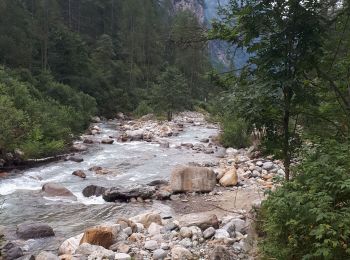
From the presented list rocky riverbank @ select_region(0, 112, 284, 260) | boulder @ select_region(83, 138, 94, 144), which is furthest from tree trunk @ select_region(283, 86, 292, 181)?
boulder @ select_region(83, 138, 94, 144)

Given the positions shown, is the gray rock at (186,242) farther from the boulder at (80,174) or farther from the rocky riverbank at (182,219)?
the boulder at (80,174)

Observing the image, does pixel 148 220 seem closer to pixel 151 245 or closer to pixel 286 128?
pixel 151 245

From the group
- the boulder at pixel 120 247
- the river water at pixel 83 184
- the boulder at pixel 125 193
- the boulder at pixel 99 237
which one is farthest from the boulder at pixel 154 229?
the boulder at pixel 125 193

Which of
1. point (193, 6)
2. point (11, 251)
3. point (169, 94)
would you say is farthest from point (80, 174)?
point (193, 6)

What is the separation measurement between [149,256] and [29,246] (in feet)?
9.49

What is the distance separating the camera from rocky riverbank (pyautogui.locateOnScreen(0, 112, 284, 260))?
6.93m

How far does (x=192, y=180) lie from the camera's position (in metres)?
12.5

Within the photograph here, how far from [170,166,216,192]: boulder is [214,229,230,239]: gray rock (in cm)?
474

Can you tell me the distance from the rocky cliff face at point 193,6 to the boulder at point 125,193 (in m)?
99.9

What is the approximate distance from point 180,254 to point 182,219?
1850 millimetres

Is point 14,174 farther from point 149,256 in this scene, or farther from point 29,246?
point 149,256

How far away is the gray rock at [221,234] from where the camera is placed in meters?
7.24

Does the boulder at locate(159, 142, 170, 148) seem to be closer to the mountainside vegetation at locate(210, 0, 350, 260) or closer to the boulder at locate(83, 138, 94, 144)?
the boulder at locate(83, 138, 94, 144)

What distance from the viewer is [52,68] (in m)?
38.6
